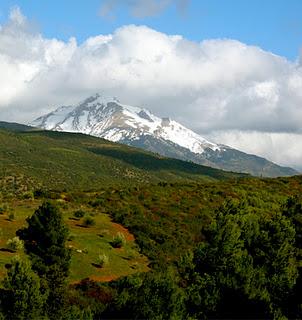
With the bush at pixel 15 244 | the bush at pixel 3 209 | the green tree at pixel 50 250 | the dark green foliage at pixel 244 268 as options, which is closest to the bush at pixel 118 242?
the bush at pixel 15 244

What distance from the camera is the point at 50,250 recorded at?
4603cm

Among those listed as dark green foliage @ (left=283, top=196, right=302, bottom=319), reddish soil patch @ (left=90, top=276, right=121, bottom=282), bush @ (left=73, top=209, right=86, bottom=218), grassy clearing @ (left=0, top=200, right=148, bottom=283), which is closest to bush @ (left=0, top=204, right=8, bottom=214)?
grassy clearing @ (left=0, top=200, right=148, bottom=283)

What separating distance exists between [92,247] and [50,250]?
51.7 feet

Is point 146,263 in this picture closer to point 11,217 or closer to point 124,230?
point 124,230

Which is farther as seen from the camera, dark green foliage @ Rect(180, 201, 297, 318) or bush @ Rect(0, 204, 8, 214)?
bush @ Rect(0, 204, 8, 214)

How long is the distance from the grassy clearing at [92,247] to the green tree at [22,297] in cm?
1069

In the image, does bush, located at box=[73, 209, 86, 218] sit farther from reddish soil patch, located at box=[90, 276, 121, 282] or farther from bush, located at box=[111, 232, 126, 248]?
reddish soil patch, located at box=[90, 276, 121, 282]

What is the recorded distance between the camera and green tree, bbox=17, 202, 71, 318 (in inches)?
1721

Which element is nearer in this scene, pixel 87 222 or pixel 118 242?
pixel 118 242

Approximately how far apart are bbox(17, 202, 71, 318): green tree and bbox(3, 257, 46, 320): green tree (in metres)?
4.96

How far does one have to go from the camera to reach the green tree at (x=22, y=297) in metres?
36.4

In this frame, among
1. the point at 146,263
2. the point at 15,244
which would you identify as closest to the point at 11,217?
the point at 15,244

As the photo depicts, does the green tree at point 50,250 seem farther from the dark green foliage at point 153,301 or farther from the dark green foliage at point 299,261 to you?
the dark green foliage at point 299,261

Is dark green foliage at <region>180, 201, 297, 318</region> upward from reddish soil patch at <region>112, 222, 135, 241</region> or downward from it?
upward
